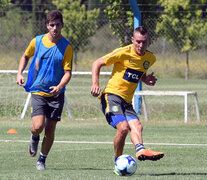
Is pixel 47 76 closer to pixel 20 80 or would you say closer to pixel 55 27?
pixel 20 80

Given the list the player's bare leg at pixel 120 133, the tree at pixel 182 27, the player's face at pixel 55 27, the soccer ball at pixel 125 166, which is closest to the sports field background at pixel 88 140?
the soccer ball at pixel 125 166

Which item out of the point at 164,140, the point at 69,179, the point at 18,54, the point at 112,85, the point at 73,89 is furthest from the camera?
the point at 18,54

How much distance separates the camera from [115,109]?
8023 mm

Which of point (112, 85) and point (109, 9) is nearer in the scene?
point (112, 85)

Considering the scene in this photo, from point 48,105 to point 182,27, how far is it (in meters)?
13.6

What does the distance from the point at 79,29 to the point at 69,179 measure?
14382 mm

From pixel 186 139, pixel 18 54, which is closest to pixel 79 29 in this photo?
pixel 18 54

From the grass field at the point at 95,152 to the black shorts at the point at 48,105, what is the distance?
74 centimetres

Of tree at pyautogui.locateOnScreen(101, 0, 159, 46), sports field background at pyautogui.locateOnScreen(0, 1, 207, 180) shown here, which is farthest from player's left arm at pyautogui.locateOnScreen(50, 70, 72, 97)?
tree at pyautogui.locateOnScreen(101, 0, 159, 46)

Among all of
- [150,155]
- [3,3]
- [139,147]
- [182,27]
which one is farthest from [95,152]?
[182,27]

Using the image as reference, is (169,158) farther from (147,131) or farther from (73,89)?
(73,89)

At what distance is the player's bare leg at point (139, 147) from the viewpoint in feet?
24.0

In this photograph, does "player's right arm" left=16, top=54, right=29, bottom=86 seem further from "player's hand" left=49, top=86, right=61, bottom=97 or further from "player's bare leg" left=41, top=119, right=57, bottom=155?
"player's bare leg" left=41, top=119, right=57, bottom=155

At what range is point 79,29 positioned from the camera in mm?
21266
